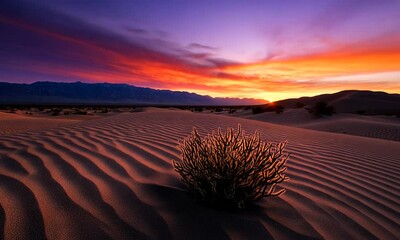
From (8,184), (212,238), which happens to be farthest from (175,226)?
(8,184)

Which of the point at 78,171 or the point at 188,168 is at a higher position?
the point at 188,168

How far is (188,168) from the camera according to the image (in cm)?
241

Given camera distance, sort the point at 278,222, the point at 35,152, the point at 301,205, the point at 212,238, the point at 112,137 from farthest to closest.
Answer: the point at 112,137 < the point at 35,152 < the point at 301,205 < the point at 278,222 < the point at 212,238

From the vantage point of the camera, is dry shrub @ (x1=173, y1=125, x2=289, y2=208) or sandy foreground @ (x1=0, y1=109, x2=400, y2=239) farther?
dry shrub @ (x1=173, y1=125, x2=289, y2=208)

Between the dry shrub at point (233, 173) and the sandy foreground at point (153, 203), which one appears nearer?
the sandy foreground at point (153, 203)

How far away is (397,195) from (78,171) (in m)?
3.48

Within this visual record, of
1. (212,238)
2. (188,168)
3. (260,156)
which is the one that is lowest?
(212,238)

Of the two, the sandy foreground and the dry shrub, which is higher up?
the dry shrub

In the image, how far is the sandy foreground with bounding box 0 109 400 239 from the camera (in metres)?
1.86

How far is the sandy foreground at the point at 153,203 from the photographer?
1.86m

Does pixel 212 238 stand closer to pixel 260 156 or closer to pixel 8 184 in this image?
pixel 260 156

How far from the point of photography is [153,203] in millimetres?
2221

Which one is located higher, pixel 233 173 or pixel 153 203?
pixel 233 173

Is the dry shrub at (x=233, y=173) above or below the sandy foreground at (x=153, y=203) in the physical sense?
above
